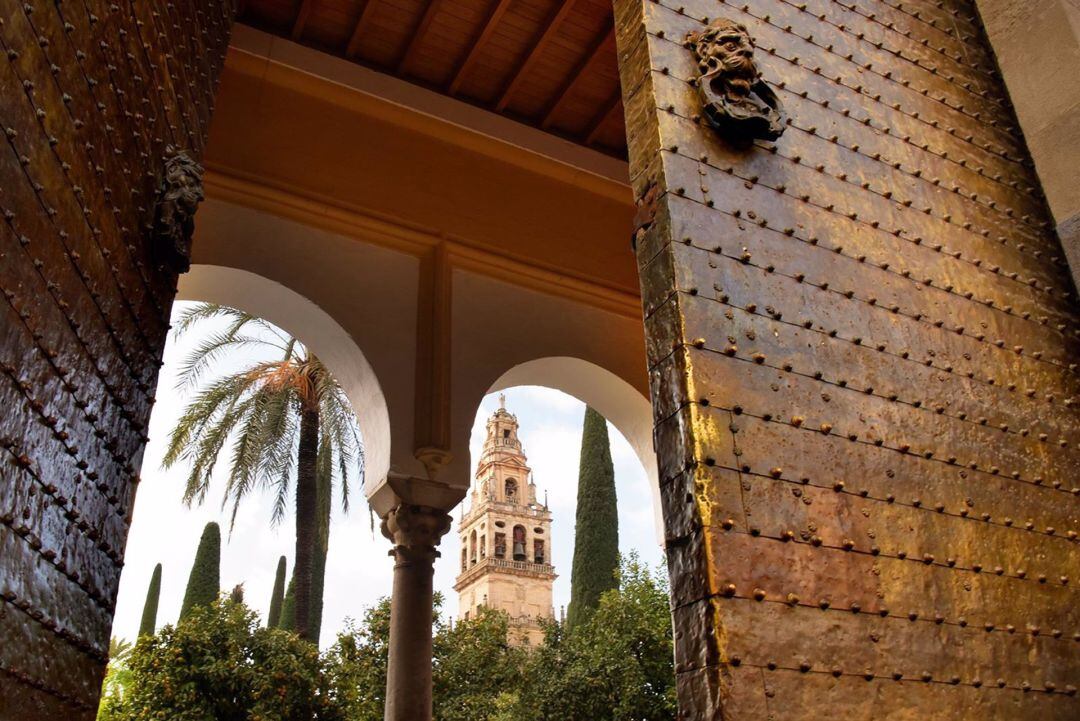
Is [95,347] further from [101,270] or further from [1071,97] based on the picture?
[1071,97]

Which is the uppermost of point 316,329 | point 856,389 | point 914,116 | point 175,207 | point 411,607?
point 316,329

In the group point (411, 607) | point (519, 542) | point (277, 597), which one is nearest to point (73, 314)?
point (411, 607)

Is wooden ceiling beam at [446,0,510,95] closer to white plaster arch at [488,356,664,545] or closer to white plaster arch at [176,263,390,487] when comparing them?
white plaster arch at [176,263,390,487]

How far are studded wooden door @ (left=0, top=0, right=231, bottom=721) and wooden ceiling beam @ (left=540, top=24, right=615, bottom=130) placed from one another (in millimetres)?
3640

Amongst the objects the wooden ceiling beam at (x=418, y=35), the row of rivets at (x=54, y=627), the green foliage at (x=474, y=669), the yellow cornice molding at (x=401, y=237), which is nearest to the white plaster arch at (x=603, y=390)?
the yellow cornice molding at (x=401, y=237)

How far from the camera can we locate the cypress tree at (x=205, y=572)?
19.5 m

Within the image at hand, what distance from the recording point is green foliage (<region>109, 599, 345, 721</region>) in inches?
383

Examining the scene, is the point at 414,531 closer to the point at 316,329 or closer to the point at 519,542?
the point at 316,329

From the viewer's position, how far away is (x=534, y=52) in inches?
257

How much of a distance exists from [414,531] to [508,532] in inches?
1431

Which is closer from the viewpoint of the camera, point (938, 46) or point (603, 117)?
point (938, 46)

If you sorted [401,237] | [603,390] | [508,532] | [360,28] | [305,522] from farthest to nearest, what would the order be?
1. [508,532]
2. [305,522]
3. [603,390]
4. [401,237]
5. [360,28]

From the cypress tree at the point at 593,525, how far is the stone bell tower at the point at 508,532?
2235cm

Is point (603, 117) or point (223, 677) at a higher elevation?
Answer: point (603, 117)
